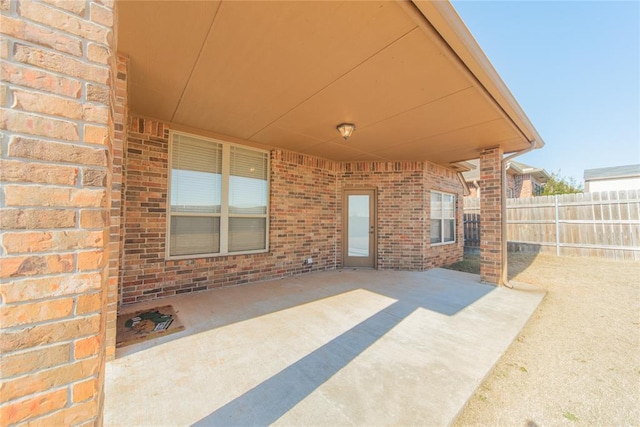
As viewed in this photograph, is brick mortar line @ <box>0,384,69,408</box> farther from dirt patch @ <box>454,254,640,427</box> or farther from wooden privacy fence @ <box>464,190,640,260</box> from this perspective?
wooden privacy fence @ <box>464,190,640,260</box>

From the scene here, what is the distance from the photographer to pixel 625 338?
120 inches

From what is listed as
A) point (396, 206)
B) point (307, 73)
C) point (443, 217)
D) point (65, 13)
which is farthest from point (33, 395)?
point (443, 217)

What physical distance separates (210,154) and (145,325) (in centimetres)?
283

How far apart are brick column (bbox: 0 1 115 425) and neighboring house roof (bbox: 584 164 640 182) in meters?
23.0

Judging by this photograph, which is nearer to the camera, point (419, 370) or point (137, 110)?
point (419, 370)

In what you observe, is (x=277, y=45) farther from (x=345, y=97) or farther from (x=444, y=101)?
(x=444, y=101)

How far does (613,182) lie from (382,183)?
18.2 meters

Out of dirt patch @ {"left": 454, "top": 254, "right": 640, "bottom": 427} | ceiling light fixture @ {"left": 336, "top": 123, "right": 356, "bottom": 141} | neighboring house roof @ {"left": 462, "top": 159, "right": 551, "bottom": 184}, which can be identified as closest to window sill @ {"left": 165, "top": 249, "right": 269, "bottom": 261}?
ceiling light fixture @ {"left": 336, "top": 123, "right": 356, "bottom": 141}

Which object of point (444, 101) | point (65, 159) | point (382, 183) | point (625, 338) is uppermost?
point (444, 101)

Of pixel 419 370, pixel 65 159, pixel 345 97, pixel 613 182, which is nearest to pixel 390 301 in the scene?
pixel 419 370

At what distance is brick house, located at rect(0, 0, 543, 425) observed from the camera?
2.55ft

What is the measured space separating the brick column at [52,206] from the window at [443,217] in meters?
7.10

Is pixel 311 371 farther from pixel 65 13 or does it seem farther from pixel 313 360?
pixel 65 13

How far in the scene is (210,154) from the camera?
4586mm
